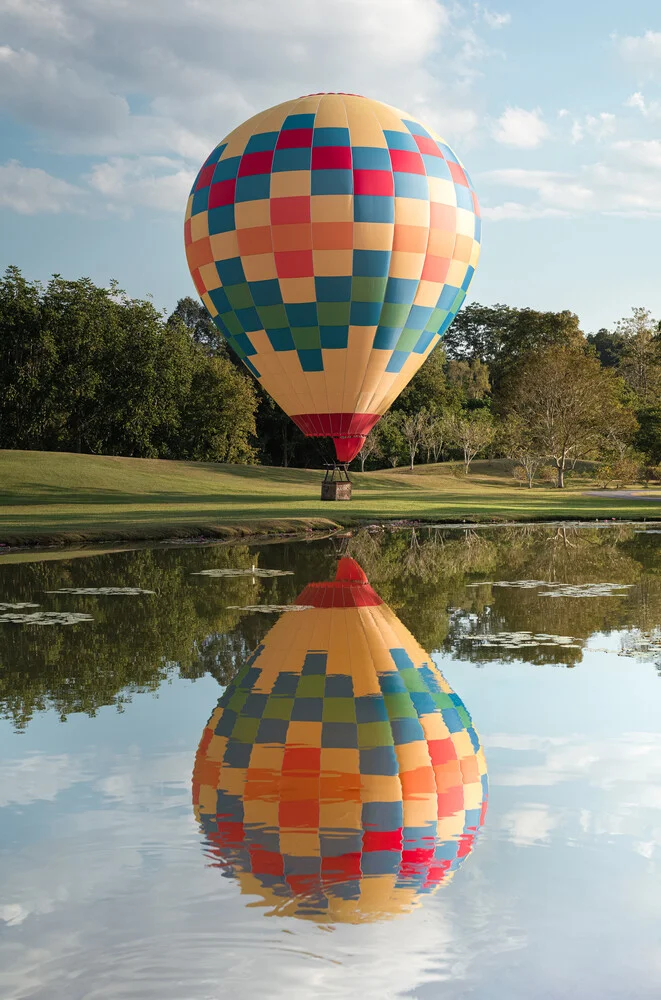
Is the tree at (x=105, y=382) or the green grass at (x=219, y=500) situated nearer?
the green grass at (x=219, y=500)

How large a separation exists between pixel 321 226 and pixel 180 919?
73.7 feet

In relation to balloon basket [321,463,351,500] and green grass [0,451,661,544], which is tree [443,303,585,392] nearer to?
green grass [0,451,661,544]

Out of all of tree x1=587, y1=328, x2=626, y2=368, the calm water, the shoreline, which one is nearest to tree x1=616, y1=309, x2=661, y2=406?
tree x1=587, y1=328, x2=626, y2=368

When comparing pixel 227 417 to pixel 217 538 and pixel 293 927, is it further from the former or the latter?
pixel 293 927

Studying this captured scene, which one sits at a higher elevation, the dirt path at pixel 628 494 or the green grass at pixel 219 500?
the dirt path at pixel 628 494

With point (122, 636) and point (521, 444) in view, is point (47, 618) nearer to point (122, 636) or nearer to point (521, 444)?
point (122, 636)

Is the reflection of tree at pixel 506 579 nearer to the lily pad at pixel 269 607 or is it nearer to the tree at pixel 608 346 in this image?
the lily pad at pixel 269 607

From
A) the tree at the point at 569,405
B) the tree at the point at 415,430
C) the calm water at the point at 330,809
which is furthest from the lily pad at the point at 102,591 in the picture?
the tree at the point at 415,430

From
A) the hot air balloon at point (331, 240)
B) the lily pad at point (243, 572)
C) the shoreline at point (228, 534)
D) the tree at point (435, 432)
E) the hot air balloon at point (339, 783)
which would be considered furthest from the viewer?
the tree at point (435, 432)

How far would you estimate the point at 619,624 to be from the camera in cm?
1160

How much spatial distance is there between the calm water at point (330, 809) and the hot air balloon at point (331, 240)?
15362 mm

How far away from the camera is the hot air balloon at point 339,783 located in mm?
4664

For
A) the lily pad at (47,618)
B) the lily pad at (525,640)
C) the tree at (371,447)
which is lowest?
the lily pad at (47,618)

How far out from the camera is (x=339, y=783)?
6.02 m
